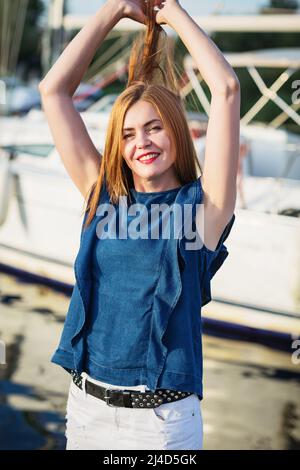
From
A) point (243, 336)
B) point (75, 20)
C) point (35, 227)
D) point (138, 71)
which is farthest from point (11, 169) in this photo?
point (138, 71)

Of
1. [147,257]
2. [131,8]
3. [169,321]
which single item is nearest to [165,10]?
[131,8]

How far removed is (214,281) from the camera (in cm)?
655

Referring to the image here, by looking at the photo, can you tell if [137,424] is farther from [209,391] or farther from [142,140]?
[209,391]

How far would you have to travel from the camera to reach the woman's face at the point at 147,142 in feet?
5.69

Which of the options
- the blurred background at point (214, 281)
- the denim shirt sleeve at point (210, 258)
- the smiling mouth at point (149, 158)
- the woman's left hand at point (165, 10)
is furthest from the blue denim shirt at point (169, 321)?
the blurred background at point (214, 281)

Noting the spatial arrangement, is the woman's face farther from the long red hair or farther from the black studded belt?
the black studded belt

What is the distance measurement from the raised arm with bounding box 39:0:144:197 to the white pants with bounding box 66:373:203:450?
57cm

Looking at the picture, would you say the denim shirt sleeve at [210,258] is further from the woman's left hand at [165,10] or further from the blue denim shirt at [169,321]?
the woman's left hand at [165,10]

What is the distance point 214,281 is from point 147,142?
16.1 ft

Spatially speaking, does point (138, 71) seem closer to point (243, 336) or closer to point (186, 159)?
point (186, 159)

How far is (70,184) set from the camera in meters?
6.98

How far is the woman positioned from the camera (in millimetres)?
1658

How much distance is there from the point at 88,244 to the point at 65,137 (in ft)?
1.04

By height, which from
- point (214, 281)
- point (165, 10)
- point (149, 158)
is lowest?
point (214, 281)
